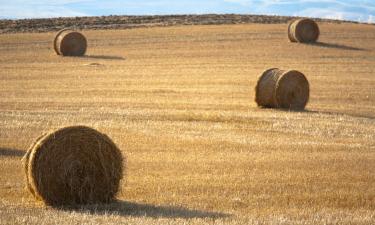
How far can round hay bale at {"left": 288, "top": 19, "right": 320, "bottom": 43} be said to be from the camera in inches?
1622

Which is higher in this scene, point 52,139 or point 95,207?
point 52,139

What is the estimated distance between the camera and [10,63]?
3372 cm

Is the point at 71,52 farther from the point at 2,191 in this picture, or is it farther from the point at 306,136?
the point at 2,191

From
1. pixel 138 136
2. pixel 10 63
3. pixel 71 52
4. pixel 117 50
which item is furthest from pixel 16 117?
pixel 117 50

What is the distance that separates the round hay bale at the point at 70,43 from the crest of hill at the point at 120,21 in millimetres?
9977

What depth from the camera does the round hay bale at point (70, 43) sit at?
119ft

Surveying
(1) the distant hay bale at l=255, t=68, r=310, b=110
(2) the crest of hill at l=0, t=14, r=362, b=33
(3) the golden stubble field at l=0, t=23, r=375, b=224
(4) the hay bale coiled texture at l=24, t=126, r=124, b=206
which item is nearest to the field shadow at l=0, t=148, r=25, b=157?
(3) the golden stubble field at l=0, t=23, r=375, b=224

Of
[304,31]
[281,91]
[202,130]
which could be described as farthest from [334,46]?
[202,130]

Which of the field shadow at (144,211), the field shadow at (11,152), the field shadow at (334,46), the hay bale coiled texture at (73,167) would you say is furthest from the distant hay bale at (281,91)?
the field shadow at (334,46)

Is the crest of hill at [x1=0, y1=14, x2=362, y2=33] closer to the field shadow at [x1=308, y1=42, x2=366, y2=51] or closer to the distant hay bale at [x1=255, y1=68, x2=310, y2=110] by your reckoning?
the field shadow at [x1=308, y1=42, x2=366, y2=51]

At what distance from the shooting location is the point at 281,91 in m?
20.9

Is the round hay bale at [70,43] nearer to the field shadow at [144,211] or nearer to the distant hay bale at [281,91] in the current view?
the distant hay bale at [281,91]

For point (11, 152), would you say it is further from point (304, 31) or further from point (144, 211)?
point (304, 31)

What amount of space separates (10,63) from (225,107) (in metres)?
15.3
